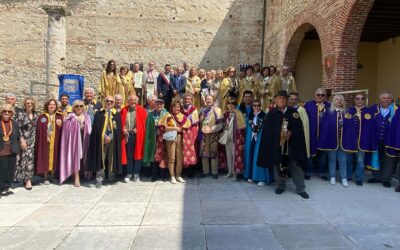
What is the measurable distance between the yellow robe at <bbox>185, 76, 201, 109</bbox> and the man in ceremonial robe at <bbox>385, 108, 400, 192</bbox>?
4.58 metres

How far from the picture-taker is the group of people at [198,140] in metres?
6.29

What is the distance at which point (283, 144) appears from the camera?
6.13m

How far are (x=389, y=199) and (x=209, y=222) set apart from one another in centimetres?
318

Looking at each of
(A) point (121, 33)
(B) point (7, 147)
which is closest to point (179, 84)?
(B) point (7, 147)

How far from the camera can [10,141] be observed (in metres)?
6.09

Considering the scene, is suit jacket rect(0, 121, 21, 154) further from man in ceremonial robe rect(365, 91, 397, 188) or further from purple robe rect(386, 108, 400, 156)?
purple robe rect(386, 108, 400, 156)

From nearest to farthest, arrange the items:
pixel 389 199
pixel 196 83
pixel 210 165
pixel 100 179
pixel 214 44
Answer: pixel 389 199 → pixel 100 179 → pixel 210 165 → pixel 196 83 → pixel 214 44

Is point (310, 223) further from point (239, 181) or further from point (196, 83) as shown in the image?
point (196, 83)

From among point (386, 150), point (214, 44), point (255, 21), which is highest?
point (255, 21)

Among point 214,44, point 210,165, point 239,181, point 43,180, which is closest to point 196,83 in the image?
point 210,165

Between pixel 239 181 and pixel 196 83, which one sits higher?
pixel 196 83

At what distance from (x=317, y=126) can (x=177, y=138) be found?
276 centimetres

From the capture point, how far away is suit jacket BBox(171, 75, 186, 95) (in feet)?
31.5

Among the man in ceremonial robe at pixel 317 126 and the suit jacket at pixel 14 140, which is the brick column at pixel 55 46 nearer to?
the suit jacket at pixel 14 140
